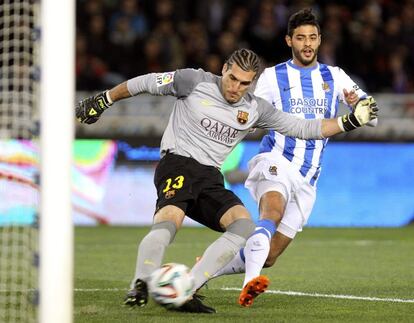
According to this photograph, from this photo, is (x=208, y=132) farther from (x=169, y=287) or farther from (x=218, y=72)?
(x=218, y=72)

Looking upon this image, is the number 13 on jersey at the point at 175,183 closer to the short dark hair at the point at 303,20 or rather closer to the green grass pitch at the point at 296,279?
the green grass pitch at the point at 296,279

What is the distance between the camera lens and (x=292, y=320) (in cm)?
683

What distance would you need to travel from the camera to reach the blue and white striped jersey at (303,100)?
332 inches

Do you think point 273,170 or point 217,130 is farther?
point 273,170

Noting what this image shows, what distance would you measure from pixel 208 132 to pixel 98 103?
76 cm

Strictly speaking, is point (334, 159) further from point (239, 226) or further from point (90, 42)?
point (239, 226)

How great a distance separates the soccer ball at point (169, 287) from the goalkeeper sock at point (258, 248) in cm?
109

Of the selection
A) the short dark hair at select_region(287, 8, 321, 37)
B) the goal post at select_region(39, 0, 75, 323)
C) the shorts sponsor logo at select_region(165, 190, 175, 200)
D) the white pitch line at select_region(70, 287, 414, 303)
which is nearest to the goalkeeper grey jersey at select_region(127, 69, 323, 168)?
the shorts sponsor logo at select_region(165, 190, 175, 200)

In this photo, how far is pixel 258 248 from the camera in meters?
7.83

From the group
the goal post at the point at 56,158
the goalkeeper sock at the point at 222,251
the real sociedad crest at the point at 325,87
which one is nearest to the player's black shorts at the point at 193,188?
the goalkeeper sock at the point at 222,251

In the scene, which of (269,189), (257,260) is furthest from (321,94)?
(257,260)

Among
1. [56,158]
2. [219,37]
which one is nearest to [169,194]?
[56,158]

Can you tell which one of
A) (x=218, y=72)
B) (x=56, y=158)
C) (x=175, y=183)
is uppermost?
(x=56, y=158)

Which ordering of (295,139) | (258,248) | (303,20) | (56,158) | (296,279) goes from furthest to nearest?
(296,279) < (295,139) < (303,20) < (258,248) < (56,158)
